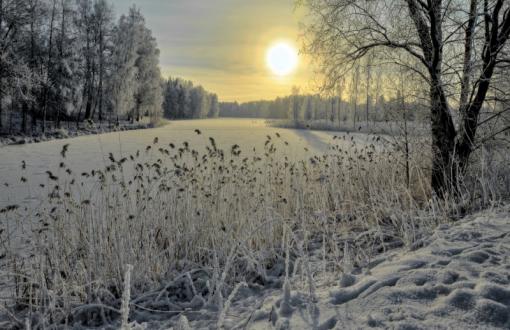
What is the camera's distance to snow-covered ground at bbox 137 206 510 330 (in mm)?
2066

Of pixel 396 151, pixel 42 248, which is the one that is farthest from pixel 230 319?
pixel 396 151

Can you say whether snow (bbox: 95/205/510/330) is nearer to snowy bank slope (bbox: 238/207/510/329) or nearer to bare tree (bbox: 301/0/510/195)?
snowy bank slope (bbox: 238/207/510/329)

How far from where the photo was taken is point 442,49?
6527mm

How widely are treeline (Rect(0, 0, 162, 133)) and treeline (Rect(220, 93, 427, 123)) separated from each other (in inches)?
639

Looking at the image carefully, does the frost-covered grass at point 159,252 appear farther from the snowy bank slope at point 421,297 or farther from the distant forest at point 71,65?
the distant forest at point 71,65

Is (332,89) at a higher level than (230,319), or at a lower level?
higher

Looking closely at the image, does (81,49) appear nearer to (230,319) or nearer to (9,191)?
(9,191)

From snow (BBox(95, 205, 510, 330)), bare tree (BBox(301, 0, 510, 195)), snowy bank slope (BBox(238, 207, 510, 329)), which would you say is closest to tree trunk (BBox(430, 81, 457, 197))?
bare tree (BBox(301, 0, 510, 195))

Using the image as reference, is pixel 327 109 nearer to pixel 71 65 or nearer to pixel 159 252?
pixel 71 65

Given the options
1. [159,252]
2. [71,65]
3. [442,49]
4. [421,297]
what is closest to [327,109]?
[71,65]

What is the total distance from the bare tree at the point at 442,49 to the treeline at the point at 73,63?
16.7 m

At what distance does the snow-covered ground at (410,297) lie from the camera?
2066 mm

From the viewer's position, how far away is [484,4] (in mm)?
6133

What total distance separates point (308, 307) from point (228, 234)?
2204 millimetres
